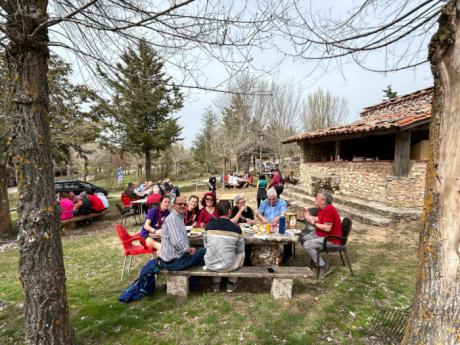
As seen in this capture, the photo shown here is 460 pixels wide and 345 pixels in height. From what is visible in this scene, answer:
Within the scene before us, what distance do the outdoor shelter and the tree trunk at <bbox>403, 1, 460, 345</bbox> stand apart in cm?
677

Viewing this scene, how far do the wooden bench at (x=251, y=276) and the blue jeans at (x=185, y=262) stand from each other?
61 millimetres

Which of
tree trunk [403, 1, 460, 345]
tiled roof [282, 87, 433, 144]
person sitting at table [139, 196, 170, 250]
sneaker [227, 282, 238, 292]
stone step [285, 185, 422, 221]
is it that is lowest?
sneaker [227, 282, 238, 292]

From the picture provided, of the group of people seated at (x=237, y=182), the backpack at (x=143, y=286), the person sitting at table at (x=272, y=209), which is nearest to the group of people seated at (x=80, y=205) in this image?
the backpack at (x=143, y=286)

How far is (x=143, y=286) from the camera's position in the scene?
3.41 metres

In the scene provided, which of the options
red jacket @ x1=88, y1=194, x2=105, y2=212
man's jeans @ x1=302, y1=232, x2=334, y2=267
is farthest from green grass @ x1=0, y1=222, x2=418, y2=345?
red jacket @ x1=88, y1=194, x2=105, y2=212

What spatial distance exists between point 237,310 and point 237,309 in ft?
0.07

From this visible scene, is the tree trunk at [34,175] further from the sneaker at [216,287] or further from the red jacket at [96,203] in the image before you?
the red jacket at [96,203]

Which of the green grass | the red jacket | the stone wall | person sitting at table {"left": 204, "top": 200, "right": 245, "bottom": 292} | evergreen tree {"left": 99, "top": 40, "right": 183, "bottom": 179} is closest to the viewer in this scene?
evergreen tree {"left": 99, "top": 40, "right": 183, "bottom": 179}

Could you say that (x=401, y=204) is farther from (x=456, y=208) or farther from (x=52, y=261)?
(x=52, y=261)

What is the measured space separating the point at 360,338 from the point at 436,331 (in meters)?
1.07

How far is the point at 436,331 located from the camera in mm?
1681

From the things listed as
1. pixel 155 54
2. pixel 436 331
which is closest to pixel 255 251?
pixel 436 331

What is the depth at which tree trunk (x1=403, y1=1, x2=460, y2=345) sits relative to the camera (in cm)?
151

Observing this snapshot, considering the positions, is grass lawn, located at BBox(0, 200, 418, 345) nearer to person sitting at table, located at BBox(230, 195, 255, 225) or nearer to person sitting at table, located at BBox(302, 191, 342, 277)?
person sitting at table, located at BBox(302, 191, 342, 277)
